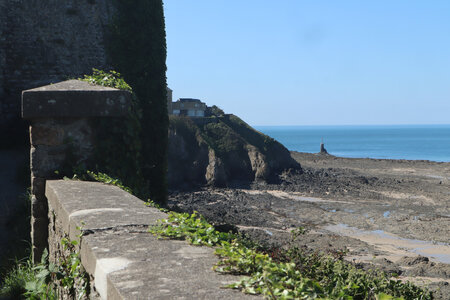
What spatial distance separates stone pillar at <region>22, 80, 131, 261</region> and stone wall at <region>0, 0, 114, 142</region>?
11635 mm

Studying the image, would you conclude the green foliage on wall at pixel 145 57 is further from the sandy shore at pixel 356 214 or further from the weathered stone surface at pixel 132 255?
the weathered stone surface at pixel 132 255

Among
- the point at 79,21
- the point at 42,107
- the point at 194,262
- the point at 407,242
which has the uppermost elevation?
the point at 79,21

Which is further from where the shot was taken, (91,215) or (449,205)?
(449,205)

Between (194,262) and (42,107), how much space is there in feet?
9.49

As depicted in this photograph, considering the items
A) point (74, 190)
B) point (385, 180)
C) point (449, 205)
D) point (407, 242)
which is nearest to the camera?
point (74, 190)

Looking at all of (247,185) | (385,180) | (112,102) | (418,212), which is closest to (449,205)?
(418,212)

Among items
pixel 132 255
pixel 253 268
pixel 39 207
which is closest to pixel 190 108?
pixel 39 207

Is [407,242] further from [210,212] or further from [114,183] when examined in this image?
[114,183]

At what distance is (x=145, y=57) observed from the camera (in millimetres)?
14219

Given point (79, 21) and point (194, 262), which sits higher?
point (79, 21)

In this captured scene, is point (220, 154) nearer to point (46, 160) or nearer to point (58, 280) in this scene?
point (46, 160)

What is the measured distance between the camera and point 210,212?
23.9 meters

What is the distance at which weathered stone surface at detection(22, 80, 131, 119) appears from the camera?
14.1 ft

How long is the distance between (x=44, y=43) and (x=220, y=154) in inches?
908
